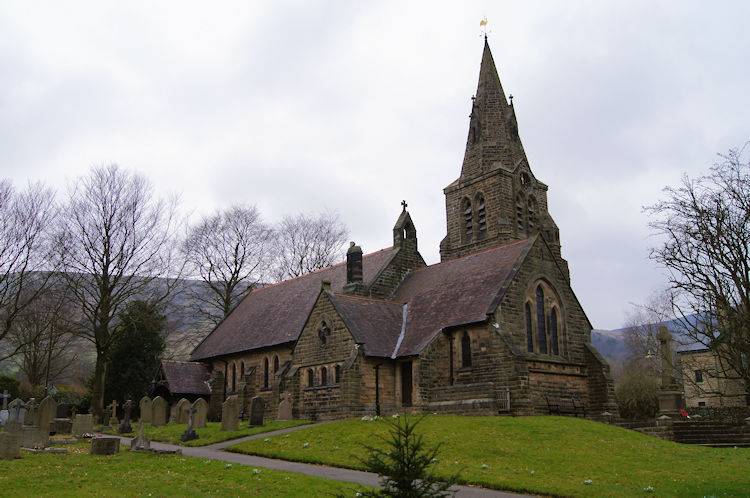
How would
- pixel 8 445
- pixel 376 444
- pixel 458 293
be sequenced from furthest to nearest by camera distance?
pixel 458 293 < pixel 376 444 < pixel 8 445

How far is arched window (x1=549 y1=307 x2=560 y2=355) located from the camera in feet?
95.8

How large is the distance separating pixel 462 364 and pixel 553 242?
22.5 meters

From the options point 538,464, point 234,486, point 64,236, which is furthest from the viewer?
point 64,236

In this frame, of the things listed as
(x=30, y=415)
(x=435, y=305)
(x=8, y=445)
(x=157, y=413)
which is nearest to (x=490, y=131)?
(x=435, y=305)

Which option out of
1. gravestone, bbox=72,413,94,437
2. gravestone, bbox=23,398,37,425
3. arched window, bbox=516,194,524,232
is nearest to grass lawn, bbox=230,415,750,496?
gravestone, bbox=72,413,94,437

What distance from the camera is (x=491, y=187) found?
41.6 m

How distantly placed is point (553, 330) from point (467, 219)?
15006 millimetres

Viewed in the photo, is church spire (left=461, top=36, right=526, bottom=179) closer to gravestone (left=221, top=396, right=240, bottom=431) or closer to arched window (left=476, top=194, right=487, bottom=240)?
arched window (left=476, top=194, right=487, bottom=240)

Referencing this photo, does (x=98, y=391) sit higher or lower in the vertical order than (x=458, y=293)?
lower

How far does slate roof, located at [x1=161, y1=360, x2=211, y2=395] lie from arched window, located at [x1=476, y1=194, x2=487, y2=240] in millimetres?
19972

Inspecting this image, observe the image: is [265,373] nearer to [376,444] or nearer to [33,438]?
[33,438]

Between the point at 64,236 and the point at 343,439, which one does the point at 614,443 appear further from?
the point at 64,236

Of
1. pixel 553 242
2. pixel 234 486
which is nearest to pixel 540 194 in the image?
pixel 553 242

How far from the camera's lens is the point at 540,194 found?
44.8 metres
